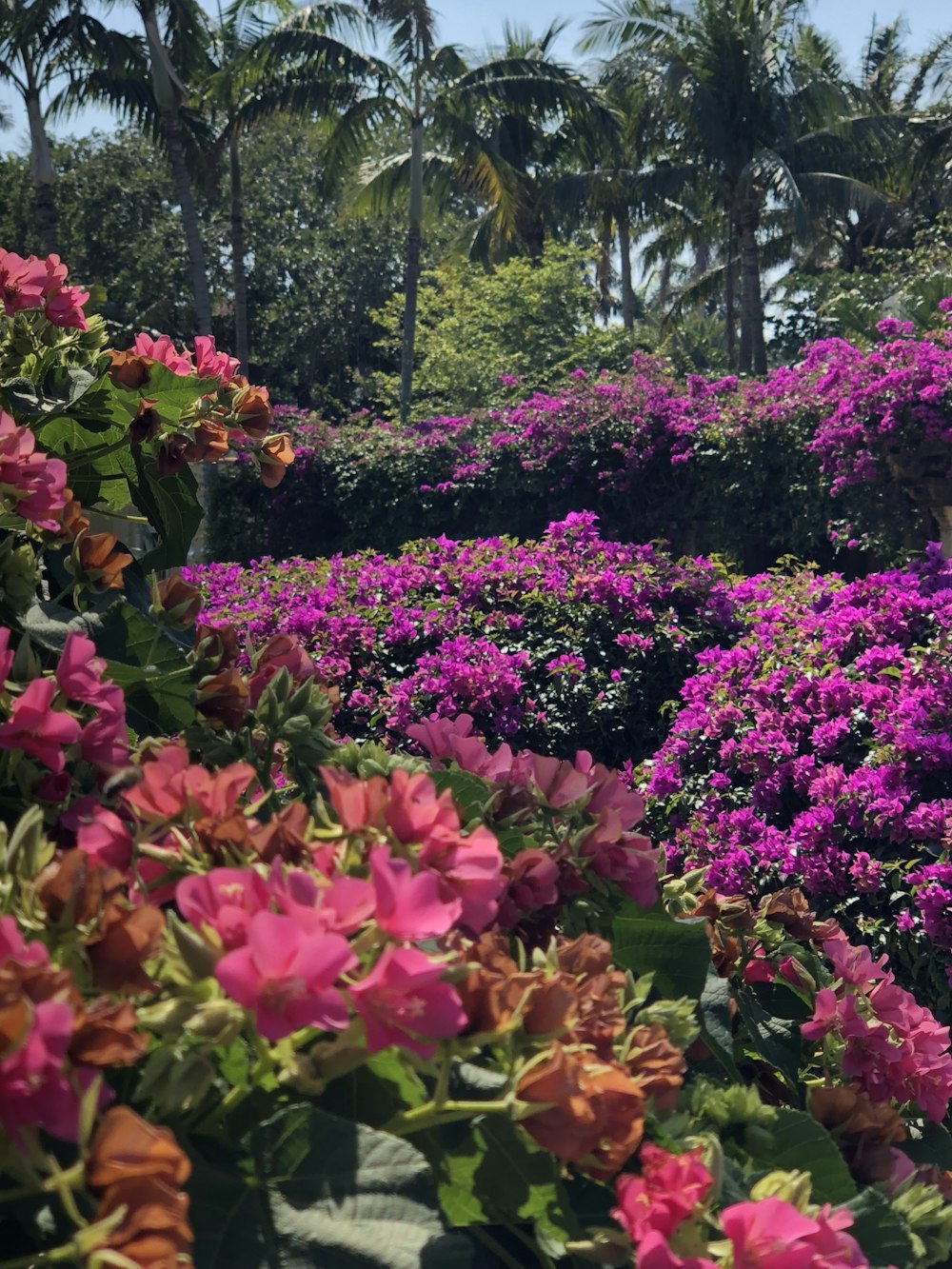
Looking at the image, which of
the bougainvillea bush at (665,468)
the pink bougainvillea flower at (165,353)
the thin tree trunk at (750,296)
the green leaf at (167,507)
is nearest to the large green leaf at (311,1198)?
the green leaf at (167,507)

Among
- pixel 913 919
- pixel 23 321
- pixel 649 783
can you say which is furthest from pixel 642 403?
pixel 23 321

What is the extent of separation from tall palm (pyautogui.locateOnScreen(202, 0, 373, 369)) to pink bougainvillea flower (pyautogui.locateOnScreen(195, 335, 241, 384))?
63.9 ft

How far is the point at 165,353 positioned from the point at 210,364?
0.28 ft

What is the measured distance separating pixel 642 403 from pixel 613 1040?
436 inches

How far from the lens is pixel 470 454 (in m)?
12.7

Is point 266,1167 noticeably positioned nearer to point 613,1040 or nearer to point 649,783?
point 613,1040

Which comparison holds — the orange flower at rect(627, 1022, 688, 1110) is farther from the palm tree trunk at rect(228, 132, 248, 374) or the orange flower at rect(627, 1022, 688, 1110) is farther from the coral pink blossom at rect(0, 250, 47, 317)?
the palm tree trunk at rect(228, 132, 248, 374)

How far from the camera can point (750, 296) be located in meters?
23.0

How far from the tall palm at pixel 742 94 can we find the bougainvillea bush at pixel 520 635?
19307 mm

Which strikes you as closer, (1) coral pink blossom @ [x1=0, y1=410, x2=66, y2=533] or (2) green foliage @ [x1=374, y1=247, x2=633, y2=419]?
(1) coral pink blossom @ [x1=0, y1=410, x2=66, y2=533]

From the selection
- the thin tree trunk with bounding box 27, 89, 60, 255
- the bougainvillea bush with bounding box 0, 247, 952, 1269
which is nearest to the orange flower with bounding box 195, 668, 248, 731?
the bougainvillea bush with bounding box 0, 247, 952, 1269

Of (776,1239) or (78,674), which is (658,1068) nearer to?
(776,1239)

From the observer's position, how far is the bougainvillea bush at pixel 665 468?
8.21m

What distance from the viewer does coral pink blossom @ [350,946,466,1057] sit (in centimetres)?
64
